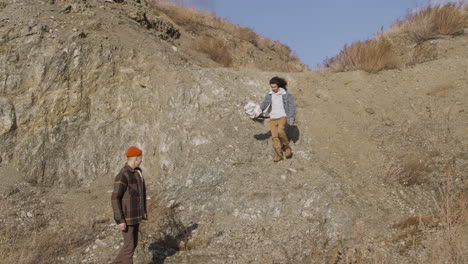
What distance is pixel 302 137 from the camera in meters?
8.40

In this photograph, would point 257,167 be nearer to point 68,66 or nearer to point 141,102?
point 141,102

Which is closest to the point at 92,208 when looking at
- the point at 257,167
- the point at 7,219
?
the point at 7,219

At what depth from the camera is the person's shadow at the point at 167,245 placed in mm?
5566

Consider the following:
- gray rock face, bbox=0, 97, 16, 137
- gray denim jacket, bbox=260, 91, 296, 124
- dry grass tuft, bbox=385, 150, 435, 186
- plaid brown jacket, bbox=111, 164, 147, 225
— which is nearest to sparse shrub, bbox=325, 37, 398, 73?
dry grass tuft, bbox=385, 150, 435, 186

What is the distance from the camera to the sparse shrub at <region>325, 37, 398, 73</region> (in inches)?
407

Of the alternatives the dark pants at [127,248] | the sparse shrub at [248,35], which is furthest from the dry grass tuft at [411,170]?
the sparse shrub at [248,35]

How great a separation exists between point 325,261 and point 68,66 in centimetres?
727

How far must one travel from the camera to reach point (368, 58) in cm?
1043

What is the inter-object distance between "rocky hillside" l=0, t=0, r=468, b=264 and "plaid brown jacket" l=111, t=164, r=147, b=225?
52.8 inches

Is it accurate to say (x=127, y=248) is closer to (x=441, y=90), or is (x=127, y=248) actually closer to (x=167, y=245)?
(x=167, y=245)

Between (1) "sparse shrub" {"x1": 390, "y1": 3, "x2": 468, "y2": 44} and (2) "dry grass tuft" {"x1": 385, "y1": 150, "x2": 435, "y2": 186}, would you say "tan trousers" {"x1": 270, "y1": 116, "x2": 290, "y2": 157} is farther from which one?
(1) "sparse shrub" {"x1": 390, "y1": 3, "x2": 468, "y2": 44}

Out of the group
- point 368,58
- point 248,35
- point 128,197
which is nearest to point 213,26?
point 248,35

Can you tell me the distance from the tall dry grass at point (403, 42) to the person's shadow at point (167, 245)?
23.7 ft

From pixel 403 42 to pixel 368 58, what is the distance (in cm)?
238
